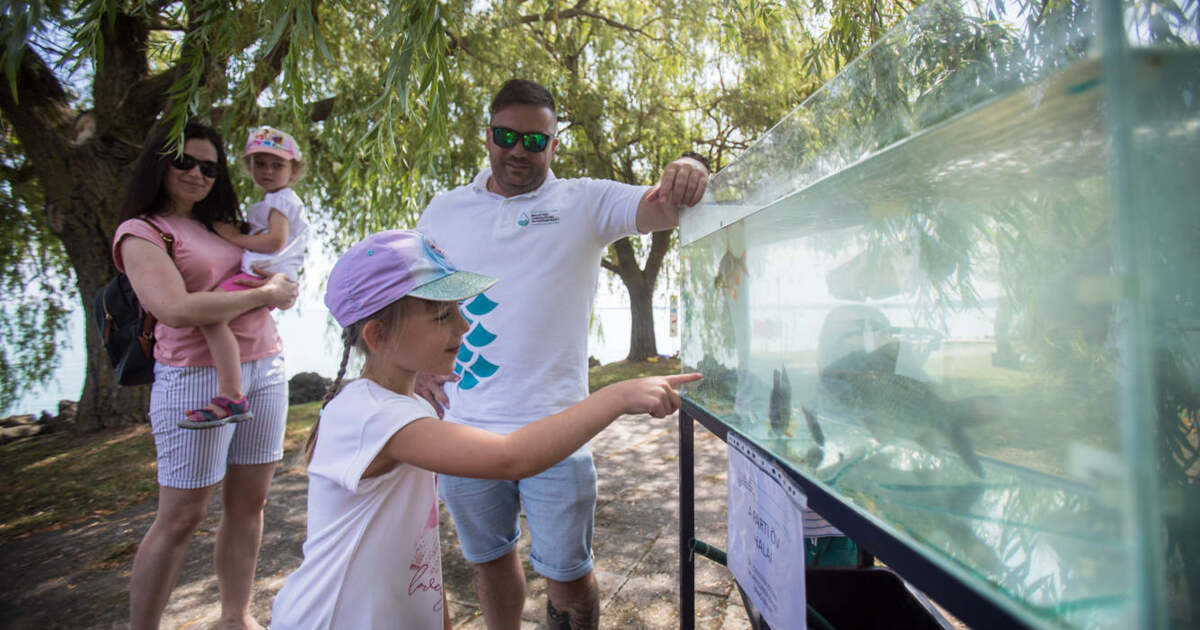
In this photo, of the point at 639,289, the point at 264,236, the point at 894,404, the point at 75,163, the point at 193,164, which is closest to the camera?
the point at 894,404

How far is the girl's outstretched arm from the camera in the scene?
1162 millimetres

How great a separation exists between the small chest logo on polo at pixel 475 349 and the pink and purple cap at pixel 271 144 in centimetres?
154

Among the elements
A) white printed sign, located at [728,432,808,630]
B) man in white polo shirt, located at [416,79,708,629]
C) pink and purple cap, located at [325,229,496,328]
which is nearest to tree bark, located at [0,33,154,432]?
man in white polo shirt, located at [416,79,708,629]

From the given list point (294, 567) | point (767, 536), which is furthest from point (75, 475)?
point (767, 536)

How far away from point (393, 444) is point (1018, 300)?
3.51 feet

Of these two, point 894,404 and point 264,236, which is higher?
point 264,236

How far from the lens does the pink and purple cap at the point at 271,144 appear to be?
2.75 metres

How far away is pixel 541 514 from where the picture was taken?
180 centimetres

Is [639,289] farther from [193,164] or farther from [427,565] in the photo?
[427,565]

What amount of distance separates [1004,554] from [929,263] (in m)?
0.34

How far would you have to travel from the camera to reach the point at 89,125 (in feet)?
17.9

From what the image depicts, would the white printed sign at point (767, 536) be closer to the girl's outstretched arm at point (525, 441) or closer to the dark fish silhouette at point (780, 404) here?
the dark fish silhouette at point (780, 404)

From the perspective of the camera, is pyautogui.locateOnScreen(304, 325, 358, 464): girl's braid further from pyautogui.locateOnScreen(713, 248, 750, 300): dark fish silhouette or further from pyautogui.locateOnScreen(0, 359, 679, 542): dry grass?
pyautogui.locateOnScreen(0, 359, 679, 542): dry grass

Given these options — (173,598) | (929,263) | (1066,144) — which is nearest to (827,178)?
(929,263)
